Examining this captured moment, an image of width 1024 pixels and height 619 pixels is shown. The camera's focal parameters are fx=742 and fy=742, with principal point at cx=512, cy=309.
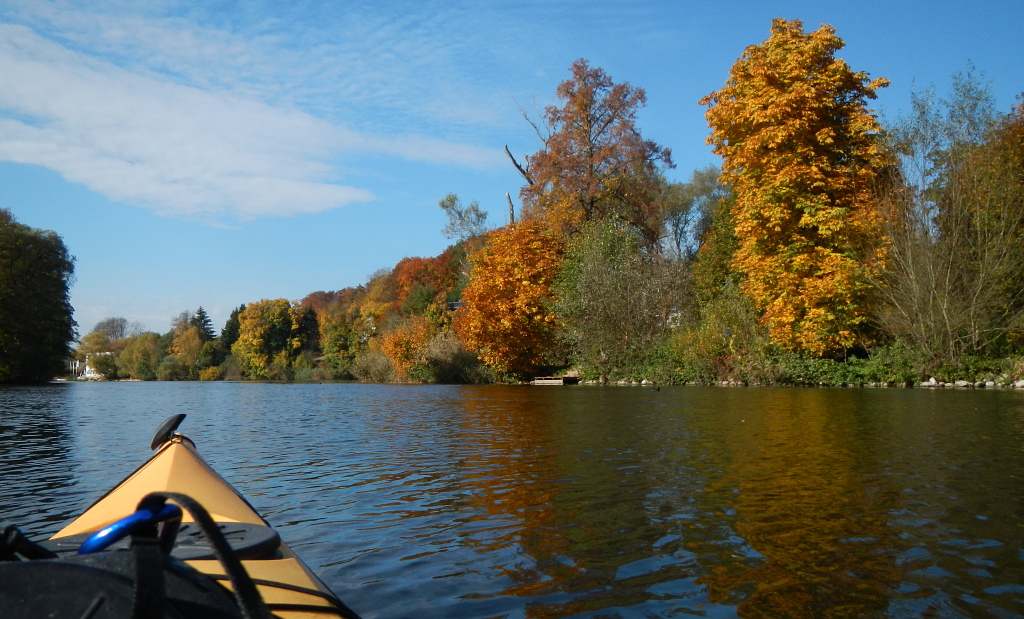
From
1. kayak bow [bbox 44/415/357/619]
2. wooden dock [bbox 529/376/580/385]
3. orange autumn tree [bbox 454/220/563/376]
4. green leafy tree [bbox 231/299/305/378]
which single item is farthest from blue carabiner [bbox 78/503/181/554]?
green leafy tree [bbox 231/299/305/378]

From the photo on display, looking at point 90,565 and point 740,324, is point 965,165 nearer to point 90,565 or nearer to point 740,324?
point 740,324

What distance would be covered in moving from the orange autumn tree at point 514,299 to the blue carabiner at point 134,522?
3005 centimetres

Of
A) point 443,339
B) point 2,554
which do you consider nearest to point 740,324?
point 443,339

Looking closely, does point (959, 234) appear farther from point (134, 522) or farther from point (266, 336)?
point (266, 336)

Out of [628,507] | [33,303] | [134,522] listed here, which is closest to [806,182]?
[628,507]

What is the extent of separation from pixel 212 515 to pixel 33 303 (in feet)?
135

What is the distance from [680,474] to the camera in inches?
282

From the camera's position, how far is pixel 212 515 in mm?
3273

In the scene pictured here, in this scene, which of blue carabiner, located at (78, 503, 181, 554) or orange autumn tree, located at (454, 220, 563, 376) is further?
orange autumn tree, located at (454, 220, 563, 376)

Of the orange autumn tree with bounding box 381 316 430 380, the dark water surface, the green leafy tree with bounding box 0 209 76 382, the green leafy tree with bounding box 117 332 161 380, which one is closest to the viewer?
the dark water surface

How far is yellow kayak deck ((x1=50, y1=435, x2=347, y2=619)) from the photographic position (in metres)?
2.10

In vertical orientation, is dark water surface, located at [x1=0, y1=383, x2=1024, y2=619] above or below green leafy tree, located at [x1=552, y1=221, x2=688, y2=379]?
below

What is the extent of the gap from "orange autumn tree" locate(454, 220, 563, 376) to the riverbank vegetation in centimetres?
9

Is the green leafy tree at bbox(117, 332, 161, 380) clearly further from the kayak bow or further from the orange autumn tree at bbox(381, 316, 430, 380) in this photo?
the kayak bow
